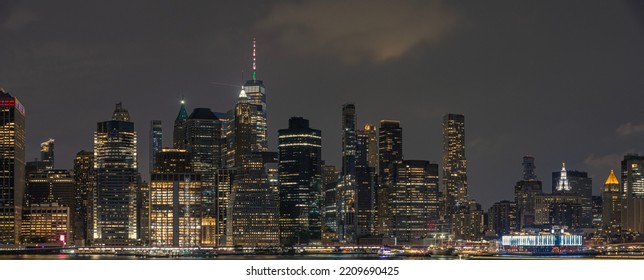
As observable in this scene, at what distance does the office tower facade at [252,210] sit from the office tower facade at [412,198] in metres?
8.68

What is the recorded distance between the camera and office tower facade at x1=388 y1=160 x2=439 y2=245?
229 feet

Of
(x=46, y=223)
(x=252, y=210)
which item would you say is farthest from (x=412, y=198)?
(x=46, y=223)

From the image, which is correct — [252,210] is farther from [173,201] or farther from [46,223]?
[46,223]

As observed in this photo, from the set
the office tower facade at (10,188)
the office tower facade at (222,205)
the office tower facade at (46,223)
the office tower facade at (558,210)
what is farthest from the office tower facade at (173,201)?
the office tower facade at (558,210)

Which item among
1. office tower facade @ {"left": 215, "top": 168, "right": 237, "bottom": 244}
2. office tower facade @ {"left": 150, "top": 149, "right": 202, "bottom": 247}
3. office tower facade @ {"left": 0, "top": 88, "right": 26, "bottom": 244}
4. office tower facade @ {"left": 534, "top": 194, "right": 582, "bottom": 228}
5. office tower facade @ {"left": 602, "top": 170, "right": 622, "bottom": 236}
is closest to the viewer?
office tower facade @ {"left": 0, "top": 88, "right": 26, "bottom": 244}

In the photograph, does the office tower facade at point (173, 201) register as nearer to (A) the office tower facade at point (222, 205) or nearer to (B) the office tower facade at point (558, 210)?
(A) the office tower facade at point (222, 205)

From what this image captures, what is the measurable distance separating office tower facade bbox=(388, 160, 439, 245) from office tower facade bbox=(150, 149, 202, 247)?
1401cm

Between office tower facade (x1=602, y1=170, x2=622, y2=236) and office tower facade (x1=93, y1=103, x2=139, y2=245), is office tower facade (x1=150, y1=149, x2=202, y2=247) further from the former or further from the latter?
office tower facade (x1=602, y1=170, x2=622, y2=236)

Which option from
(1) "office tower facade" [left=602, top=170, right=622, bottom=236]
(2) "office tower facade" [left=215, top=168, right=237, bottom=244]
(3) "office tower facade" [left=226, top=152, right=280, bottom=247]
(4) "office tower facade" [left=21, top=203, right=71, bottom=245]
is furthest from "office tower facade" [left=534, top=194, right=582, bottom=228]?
(4) "office tower facade" [left=21, top=203, right=71, bottom=245]

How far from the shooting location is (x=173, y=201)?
6744cm

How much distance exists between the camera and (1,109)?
2603 centimetres
